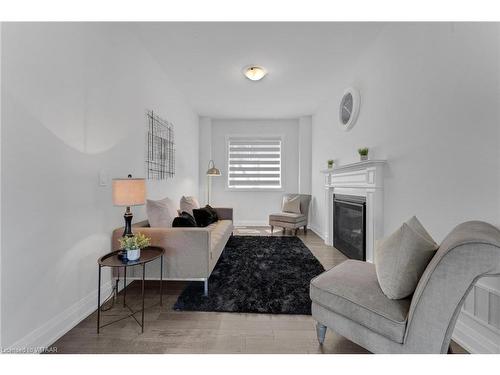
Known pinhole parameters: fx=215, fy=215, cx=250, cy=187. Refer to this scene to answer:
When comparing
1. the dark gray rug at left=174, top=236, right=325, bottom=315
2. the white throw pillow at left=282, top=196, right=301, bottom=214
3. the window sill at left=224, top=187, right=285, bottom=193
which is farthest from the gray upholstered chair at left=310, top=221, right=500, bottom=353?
the window sill at left=224, top=187, right=285, bottom=193

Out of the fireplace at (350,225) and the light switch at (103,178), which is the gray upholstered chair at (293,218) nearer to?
the fireplace at (350,225)

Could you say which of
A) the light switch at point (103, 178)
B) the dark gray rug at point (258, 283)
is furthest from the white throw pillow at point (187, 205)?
the light switch at point (103, 178)

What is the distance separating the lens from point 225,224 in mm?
3572

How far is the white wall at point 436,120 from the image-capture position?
137 centimetres

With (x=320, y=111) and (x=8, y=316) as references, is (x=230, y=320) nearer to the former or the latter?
(x=8, y=316)

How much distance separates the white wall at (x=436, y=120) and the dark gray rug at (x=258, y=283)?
1190mm

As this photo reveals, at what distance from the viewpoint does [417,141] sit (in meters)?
1.94

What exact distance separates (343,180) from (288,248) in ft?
4.64

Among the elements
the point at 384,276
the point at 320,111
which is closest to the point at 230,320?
the point at 384,276

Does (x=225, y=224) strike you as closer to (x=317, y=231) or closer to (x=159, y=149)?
(x=159, y=149)

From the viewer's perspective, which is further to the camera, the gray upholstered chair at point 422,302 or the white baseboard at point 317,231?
the white baseboard at point 317,231

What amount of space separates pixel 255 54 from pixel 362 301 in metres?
2.93

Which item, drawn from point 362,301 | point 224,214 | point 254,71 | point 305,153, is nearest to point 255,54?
point 254,71

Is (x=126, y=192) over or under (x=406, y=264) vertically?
over
